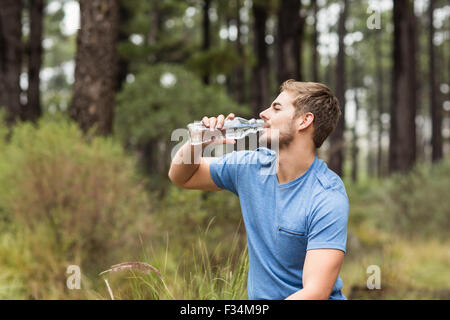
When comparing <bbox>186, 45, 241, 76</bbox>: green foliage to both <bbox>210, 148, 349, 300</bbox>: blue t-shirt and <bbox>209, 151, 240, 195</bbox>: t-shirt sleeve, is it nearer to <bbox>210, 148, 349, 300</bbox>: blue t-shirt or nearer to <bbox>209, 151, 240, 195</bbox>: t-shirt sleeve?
<bbox>209, 151, 240, 195</bbox>: t-shirt sleeve

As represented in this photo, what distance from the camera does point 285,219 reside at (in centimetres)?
244

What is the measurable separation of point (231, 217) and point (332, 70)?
38.9 metres

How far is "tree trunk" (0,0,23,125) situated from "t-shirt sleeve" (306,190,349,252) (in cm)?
1143

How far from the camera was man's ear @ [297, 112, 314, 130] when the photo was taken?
2.55 meters

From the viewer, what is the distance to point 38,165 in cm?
573

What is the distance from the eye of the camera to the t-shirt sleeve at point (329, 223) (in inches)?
86.4

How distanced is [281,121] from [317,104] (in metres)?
0.20

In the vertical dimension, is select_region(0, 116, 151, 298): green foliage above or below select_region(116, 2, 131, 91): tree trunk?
below

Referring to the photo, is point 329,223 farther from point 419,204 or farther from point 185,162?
point 419,204
